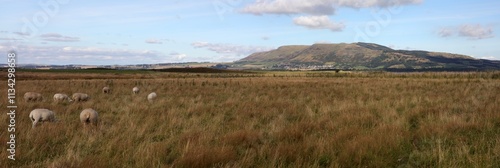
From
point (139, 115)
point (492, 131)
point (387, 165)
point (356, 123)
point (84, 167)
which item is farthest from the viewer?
point (139, 115)

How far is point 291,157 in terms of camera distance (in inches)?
217

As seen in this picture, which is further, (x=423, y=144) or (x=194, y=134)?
(x=194, y=134)

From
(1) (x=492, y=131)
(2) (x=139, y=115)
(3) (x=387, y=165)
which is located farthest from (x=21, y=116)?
(1) (x=492, y=131)

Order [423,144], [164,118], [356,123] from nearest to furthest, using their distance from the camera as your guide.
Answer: [423,144] → [356,123] → [164,118]

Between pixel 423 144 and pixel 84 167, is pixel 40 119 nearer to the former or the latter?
pixel 84 167

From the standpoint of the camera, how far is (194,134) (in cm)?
740

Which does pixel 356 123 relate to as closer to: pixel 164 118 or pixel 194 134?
pixel 194 134

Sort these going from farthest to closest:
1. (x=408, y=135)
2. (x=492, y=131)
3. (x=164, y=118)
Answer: (x=164, y=118) → (x=492, y=131) → (x=408, y=135)

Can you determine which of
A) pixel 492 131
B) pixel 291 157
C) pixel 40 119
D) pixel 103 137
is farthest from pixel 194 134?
pixel 492 131

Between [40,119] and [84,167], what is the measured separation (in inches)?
217

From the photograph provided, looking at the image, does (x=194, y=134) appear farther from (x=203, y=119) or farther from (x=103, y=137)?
(x=203, y=119)

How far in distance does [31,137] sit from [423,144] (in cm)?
794

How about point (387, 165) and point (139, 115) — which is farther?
point (139, 115)

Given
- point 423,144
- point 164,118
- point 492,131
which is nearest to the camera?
point 423,144
